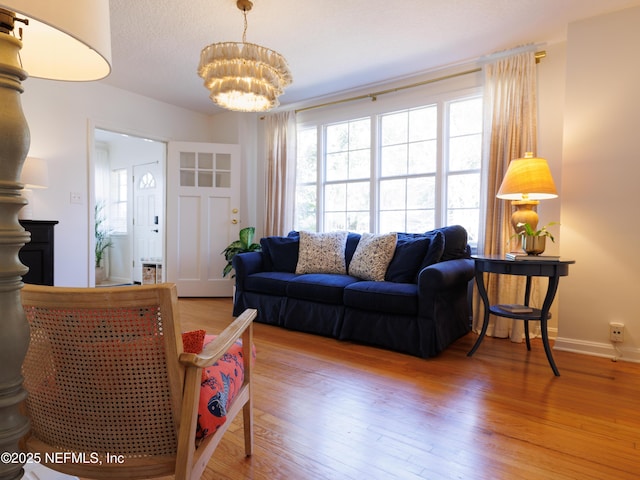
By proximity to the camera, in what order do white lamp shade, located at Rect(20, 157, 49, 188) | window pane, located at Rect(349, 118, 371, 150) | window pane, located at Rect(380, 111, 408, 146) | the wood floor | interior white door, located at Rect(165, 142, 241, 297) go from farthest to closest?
interior white door, located at Rect(165, 142, 241, 297) → window pane, located at Rect(349, 118, 371, 150) → window pane, located at Rect(380, 111, 408, 146) → white lamp shade, located at Rect(20, 157, 49, 188) → the wood floor

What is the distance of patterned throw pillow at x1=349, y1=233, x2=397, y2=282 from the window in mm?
726

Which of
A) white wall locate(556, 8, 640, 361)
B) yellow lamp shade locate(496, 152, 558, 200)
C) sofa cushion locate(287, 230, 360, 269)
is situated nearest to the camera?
yellow lamp shade locate(496, 152, 558, 200)

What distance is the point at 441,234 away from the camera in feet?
9.84

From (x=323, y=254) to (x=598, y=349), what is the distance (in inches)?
93.6

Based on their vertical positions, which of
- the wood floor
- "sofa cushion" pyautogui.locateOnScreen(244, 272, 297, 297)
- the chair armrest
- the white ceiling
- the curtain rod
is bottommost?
the wood floor

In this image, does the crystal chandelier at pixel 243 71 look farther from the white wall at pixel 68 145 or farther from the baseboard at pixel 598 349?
the baseboard at pixel 598 349

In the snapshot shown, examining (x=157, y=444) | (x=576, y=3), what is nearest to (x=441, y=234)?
(x=576, y=3)

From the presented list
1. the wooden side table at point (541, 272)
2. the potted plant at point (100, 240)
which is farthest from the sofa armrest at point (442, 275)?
the potted plant at point (100, 240)

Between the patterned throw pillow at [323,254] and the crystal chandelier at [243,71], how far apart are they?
1.56 metres

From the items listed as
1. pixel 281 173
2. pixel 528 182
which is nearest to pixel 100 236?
pixel 281 173

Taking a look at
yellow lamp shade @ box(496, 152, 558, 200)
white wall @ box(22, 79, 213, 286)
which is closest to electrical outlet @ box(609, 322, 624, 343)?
yellow lamp shade @ box(496, 152, 558, 200)

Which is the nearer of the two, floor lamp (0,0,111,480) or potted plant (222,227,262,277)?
floor lamp (0,0,111,480)

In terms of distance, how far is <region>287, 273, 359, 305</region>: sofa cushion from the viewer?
10.1ft

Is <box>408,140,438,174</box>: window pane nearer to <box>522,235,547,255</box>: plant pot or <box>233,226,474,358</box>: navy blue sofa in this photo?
<box>233,226,474,358</box>: navy blue sofa
